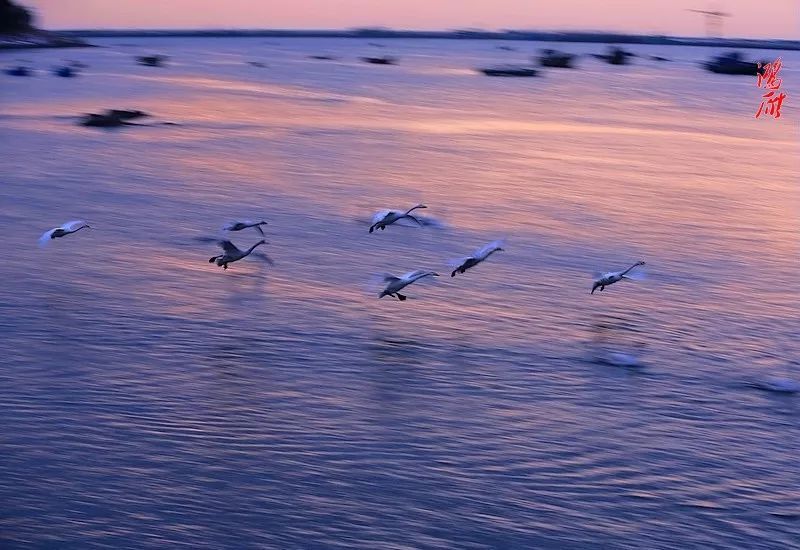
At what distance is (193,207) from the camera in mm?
22531

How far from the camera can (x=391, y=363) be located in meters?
13.1

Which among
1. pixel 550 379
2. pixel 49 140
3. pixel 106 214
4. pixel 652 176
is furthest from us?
pixel 49 140

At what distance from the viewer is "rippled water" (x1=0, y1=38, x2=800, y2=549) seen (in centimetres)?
941

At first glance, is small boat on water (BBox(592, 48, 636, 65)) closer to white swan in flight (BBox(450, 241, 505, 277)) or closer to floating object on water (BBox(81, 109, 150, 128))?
floating object on water (BBox(81, 109, 150, 128))

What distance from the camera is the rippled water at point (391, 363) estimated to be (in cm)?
941

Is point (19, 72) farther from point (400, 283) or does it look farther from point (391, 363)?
point (391, 363)

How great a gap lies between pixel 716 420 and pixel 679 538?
9.10 feet

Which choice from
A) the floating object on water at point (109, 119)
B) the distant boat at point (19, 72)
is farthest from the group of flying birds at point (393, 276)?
the distant boat at point (19, 72)

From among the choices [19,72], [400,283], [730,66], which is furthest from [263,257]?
[730,66]

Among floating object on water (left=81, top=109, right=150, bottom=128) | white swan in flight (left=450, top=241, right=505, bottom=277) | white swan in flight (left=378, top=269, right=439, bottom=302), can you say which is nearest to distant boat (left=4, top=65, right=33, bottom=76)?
floating object on water (left=81, top=109, right=150, bottom=128)

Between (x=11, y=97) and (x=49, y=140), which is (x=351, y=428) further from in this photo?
(x=11, y=97)

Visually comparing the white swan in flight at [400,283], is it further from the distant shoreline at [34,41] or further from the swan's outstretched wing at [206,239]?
the distant shoreline at [34,41]

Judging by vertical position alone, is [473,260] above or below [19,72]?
above

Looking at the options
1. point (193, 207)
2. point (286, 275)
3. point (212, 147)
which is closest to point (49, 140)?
point (212, 147)
